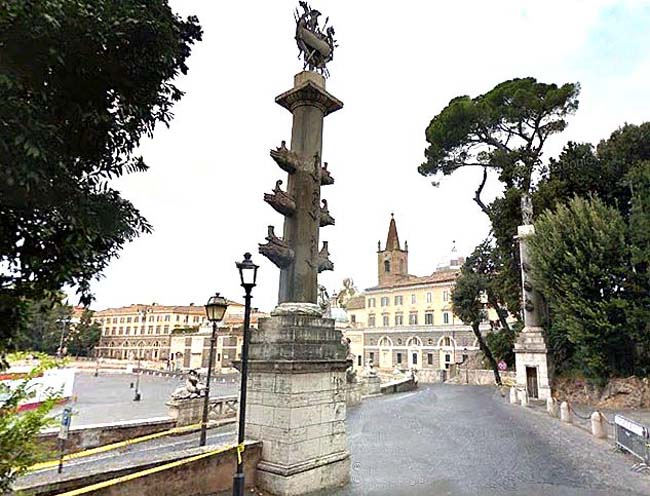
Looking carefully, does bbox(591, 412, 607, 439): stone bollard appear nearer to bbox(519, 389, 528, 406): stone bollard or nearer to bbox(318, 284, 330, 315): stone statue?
bbox(519, 389, 528, 406): stone bollard

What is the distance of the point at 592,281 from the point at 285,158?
17480 mm

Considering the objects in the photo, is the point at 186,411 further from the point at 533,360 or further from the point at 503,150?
the point at 503,150

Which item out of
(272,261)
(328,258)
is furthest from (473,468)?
(272,261)

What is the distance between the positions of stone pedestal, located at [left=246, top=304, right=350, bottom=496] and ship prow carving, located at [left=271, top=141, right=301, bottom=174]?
A: 2.53 m

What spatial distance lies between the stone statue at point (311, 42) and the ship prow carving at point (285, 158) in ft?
6.57

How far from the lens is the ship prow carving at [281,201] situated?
756cm

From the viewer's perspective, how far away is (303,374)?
704 cm

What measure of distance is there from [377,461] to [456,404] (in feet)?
40.4

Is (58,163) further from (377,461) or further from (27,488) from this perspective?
(377,461)

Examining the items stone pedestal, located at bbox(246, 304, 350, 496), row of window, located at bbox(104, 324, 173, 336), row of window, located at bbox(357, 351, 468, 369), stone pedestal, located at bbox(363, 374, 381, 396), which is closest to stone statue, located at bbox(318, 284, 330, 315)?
stone pedestal, located at bbox(246, 304, 350, 496)

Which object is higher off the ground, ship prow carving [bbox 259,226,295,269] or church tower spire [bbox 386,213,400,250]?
church tower spire [bbox 386,213,400,250]

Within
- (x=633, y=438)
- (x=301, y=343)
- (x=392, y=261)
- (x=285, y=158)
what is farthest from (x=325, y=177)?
(x=392, y=261)

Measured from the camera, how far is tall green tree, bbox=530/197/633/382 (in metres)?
19.3

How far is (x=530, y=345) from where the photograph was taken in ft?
76.3
